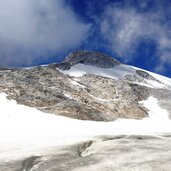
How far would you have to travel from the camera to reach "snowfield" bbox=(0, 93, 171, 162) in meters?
39.6

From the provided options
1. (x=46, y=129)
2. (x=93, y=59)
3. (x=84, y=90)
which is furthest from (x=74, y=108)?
(x=93, y=59)

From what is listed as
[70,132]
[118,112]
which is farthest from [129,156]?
[118,112]

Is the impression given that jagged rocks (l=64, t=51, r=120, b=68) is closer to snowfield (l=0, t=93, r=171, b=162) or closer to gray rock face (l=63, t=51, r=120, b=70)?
gray rock face (l=63, t=51, r=120, b=70)

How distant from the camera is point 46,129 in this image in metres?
55.4

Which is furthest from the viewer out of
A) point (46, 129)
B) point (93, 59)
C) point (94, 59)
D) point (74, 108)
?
point (94, 59)

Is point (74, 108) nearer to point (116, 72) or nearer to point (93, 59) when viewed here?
point (116, 72)

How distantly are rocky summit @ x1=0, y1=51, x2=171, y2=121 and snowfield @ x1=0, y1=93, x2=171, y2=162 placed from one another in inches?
101

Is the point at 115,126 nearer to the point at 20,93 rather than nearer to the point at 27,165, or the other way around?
the point at 20,93

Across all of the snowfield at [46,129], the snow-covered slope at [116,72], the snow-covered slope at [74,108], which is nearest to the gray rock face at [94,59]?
the snow-covered slope at [74,108]

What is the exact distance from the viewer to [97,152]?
35.8m

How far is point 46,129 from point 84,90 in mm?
26957

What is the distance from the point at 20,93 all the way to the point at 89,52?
4549cm

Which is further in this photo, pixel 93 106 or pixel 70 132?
pixel 93 106

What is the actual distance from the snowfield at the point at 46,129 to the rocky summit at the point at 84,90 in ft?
8.41
